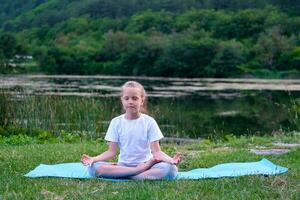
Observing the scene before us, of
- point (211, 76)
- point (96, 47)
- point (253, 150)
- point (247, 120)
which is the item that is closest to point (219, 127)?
point (247, 120)

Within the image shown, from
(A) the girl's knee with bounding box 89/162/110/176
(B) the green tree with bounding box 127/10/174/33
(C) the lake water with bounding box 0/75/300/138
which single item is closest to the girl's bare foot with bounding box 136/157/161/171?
(A) the girl's knee with bounding box 89/162/110/176

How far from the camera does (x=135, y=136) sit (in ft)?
17.8

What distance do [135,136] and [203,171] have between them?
2.45 ft

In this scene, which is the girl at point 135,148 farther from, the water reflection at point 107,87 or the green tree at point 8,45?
the green tree at point 8,45

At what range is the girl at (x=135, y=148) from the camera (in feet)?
17.3

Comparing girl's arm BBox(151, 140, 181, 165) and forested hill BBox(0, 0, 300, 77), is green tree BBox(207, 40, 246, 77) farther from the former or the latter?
girl's arm BBox(151, 140, 181, 165)

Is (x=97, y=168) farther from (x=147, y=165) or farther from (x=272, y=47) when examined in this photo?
(x=272, y=47)

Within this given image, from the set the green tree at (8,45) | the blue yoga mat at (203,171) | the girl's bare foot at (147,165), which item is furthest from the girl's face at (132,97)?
the green tree at (8,45)

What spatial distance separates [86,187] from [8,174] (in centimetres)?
106

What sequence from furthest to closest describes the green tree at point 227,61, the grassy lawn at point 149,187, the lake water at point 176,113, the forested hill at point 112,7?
1. the forested hill at point 112,7
2. the green tree at point 227,61
3. the lake water at point 176,113
4. the grassy lawn at point 149,187

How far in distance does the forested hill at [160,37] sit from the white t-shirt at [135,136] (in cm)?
3984

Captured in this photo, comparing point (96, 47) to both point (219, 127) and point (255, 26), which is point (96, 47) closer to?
point (255, 26)

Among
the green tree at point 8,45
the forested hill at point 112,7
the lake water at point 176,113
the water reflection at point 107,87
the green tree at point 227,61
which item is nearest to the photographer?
the lake water at point 176,113

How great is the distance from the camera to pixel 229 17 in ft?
238
